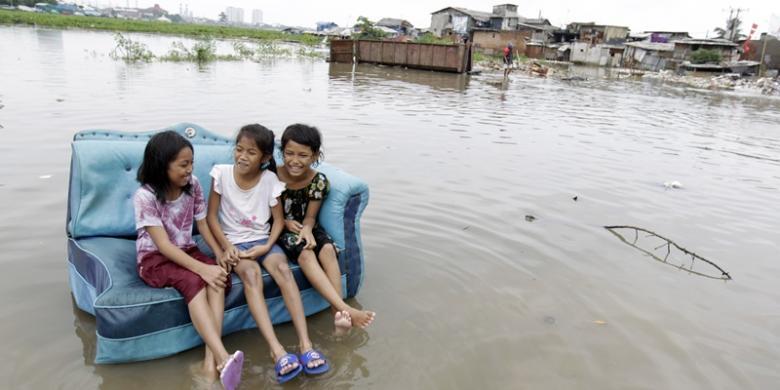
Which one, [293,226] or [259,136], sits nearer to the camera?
[259,136]

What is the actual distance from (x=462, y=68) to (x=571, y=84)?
16.6ft

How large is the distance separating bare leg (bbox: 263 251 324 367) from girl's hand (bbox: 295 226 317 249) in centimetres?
16

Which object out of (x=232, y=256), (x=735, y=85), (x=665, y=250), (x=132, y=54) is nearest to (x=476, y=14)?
(x=735, y=85)

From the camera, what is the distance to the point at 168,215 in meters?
2.97

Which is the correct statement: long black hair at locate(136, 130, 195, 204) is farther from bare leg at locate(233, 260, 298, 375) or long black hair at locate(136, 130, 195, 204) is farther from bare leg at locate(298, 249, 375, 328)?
bare leg at locate(298, 249, 375, 328)

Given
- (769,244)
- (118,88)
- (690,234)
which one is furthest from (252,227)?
(118,88)

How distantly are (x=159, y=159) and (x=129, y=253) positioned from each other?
73 cm

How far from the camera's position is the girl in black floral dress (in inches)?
120

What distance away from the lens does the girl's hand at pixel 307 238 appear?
3193mm

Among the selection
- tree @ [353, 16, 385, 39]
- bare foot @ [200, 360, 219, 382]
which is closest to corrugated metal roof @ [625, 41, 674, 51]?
tree @ [353, 16, 385, 39]

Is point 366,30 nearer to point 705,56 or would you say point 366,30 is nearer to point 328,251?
point 705,56

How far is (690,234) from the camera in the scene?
17.3 feet

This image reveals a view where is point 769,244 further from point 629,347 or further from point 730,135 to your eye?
point 730,135

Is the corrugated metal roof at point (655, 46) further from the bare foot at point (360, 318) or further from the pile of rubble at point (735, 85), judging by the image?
the bare foot at point (360, 318)
